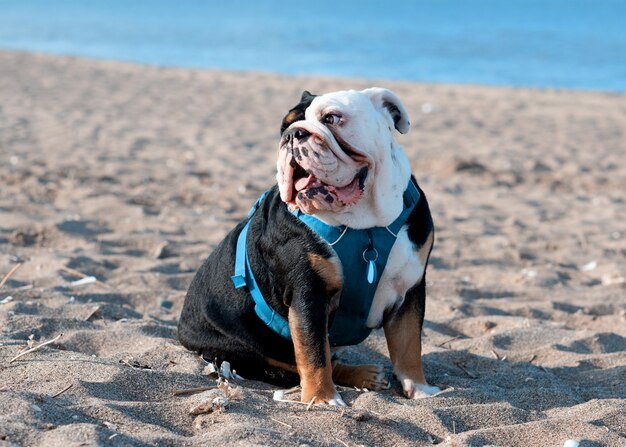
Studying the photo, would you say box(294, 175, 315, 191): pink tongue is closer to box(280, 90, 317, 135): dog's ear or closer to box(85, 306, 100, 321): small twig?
box(280, 90, 317, 135): dog's ear

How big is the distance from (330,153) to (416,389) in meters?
1.24

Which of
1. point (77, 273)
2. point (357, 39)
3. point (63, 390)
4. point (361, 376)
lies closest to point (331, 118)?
point (361, 376)

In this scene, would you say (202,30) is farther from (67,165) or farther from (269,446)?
(269,446)

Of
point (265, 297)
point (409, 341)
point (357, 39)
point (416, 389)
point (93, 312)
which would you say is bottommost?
point (416, 389)

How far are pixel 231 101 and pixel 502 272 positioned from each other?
33.2 ft

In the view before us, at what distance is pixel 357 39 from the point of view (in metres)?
36.1

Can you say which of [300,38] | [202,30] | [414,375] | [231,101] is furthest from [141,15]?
[414,375]

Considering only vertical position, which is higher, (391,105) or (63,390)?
(391,105)

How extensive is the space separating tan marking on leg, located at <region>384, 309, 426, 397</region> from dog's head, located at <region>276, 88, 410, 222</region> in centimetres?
72

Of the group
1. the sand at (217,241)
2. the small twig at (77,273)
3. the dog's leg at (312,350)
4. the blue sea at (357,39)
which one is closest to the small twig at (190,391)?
the sand at (217,241)

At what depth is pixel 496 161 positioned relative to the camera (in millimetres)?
11031

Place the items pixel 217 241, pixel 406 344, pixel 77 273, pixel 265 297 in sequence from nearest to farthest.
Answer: pixel 265 297 < pixel 406 344 < pixel 77 273 < pixel 217 241

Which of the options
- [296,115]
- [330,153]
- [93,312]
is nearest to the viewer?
[330,153]

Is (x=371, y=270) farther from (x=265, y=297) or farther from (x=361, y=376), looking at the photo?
(x=361, y=376)
